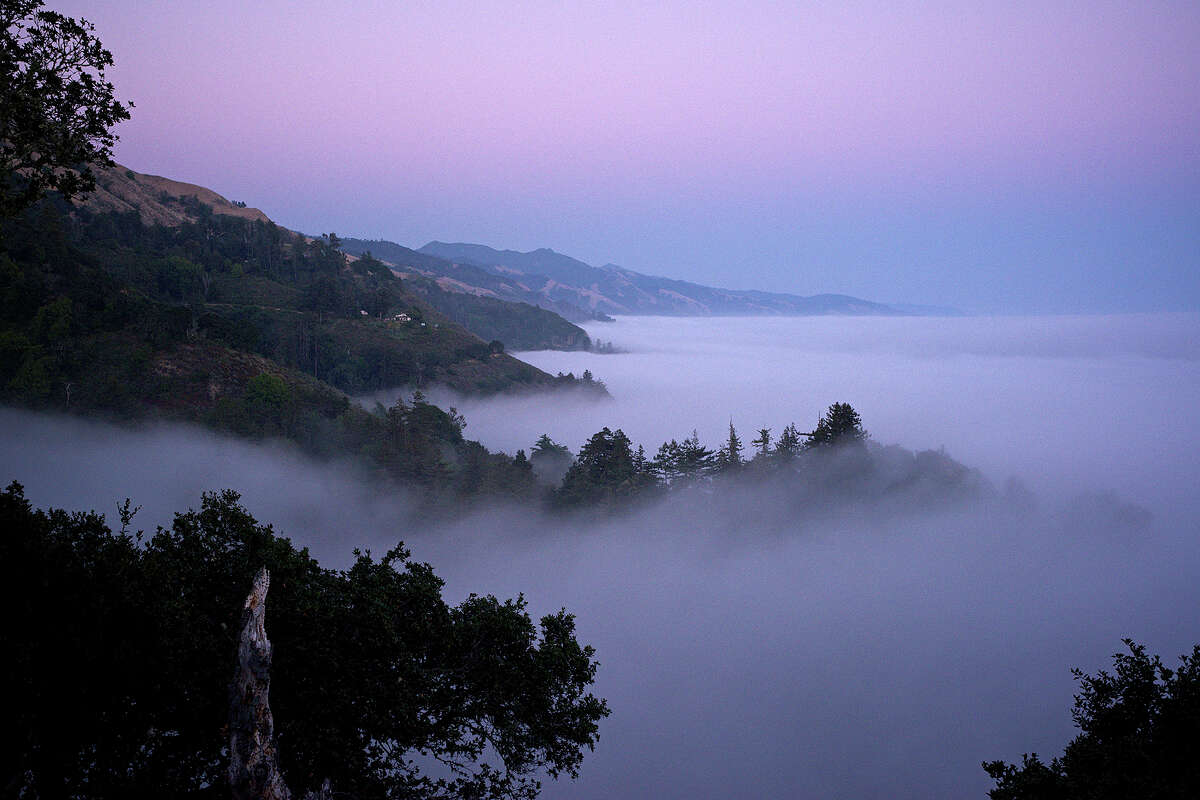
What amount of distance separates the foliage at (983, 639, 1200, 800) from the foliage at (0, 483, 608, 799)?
7.63m

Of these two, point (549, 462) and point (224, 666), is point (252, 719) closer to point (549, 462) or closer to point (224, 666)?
point (224, 666)

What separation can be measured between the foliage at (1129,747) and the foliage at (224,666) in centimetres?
763

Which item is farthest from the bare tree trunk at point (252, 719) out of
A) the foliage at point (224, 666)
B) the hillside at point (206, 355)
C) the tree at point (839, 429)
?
the tree at point (839, 429)

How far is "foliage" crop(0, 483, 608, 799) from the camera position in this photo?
8445mm

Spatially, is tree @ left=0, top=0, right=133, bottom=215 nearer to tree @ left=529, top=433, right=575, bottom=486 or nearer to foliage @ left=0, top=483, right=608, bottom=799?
foliage @ left=0, top=483, right=608, bottom=799

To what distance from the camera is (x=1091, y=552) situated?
8944 centimetres

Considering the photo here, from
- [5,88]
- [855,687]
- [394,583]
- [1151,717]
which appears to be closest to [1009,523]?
[855,687]

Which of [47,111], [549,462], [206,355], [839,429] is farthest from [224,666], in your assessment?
[206,355]

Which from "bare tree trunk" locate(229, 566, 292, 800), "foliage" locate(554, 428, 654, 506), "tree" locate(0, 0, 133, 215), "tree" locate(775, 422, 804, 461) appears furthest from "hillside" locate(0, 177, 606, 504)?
"bare tree trunk" locate(229, 566, 292, 800)

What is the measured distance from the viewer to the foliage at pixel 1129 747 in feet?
32.5

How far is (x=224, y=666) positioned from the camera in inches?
377

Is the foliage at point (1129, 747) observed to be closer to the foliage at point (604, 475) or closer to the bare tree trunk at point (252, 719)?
the bare tree trunk at point (252, 719)

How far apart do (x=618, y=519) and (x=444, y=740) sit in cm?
5697

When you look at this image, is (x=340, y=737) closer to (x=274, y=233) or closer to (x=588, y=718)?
(x=588, y=718)
